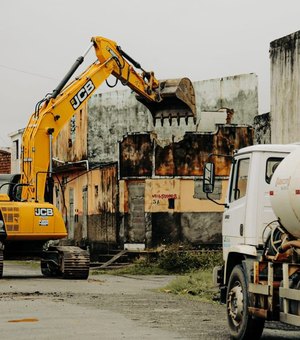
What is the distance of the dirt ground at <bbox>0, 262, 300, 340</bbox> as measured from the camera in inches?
521

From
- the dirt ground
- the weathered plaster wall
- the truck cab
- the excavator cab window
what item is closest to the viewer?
the truck cab

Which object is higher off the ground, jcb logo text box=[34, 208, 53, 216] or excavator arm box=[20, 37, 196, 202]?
excavator arm box=[20, 37, 196, 202]

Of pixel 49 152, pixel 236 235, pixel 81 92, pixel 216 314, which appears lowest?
pixel 216 314

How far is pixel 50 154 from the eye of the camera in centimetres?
2608

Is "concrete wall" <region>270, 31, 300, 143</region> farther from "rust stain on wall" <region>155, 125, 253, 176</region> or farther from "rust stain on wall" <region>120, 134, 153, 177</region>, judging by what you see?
"rust stain on wall" <region>120, 134, 153, 177</region>

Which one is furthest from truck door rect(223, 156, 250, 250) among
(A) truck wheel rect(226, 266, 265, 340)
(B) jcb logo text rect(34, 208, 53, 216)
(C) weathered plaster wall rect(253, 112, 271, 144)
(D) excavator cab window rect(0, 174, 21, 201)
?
(C) weathered plaster wall rect(253, 112, 271, 144)

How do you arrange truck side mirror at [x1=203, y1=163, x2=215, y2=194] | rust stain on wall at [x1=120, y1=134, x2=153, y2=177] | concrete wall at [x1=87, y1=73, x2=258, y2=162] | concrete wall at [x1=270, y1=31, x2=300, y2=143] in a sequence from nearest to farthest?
1. truck side mirror at [x1=203, y1=163, x2=215, y2=194]
2. concrete wall at [x1=270, y1=31, x2=300, y2=143]
3. rust stain on wall at [x1=120, y1=134, x2=153, y2=177]
4. concrete wall at [x1=87, y1=73, x2=258, y2=162]

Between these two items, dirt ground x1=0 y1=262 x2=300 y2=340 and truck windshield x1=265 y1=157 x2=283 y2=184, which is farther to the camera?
dirt ground x1=0 y1=262 x2=300 y2=340

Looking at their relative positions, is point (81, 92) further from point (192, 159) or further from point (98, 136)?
point (98, 136)

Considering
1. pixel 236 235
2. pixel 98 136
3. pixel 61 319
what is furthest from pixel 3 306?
pixel 98 136

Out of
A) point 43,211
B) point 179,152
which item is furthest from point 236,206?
point 179,152

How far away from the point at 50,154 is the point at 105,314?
10862 millimetres

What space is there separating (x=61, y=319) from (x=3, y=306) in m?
2.71

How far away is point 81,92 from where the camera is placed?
2722cm
